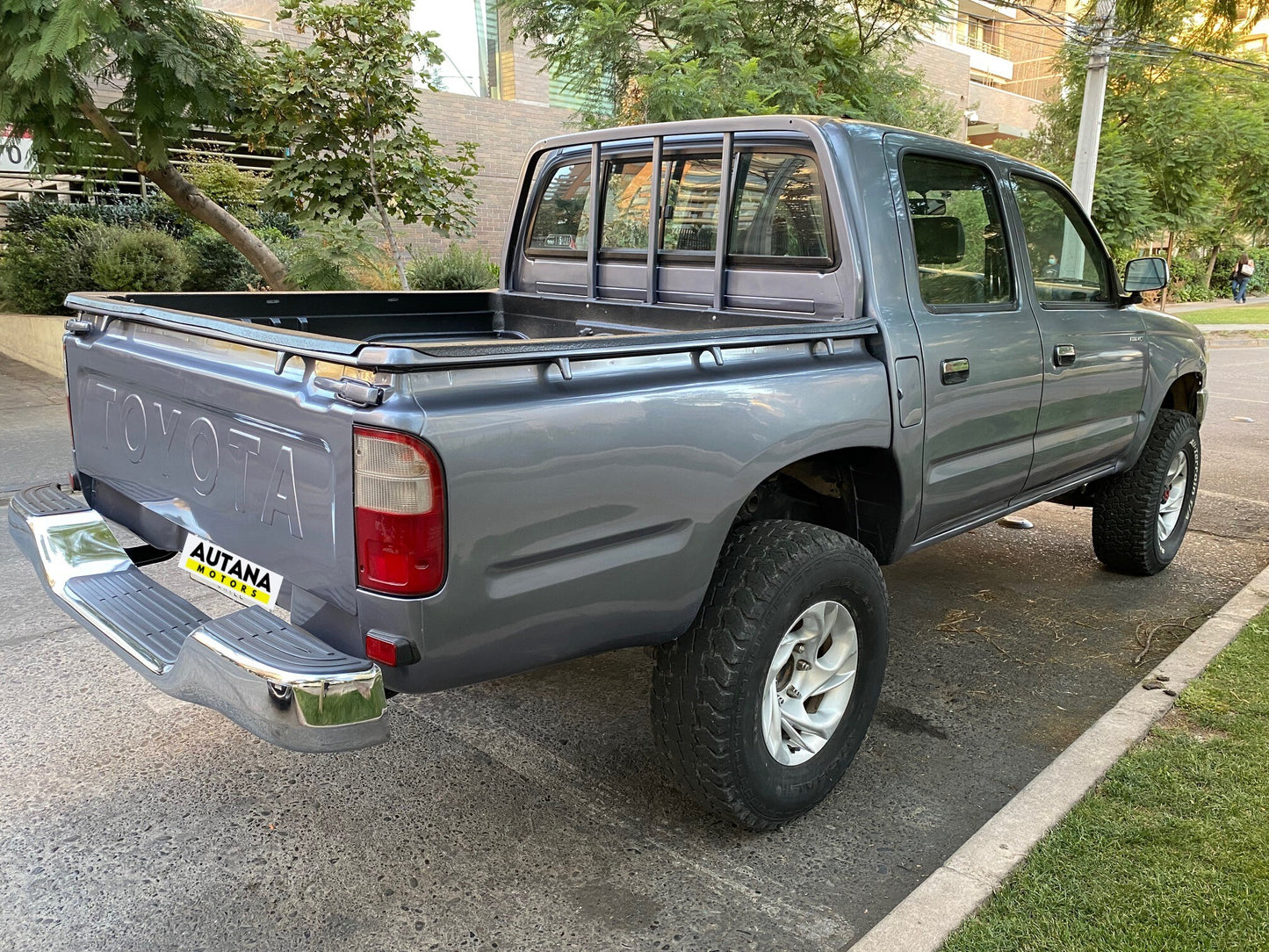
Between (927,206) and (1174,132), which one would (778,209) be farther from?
(1174,132)

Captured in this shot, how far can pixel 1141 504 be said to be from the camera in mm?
5129

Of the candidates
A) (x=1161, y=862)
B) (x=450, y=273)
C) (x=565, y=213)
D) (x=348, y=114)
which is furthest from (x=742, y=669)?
(x=450, y=273)

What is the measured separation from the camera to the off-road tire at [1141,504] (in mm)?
5109

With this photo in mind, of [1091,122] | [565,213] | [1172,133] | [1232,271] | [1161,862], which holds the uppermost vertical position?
[1172,133]

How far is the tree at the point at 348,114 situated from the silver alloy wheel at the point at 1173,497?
686cm

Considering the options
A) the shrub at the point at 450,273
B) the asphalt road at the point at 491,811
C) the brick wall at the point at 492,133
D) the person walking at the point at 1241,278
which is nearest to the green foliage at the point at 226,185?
the shrub at the point at 450,273

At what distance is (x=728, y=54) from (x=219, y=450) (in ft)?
29.0

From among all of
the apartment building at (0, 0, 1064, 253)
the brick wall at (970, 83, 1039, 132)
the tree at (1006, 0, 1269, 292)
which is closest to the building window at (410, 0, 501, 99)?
the apartment building at (0, 0, 1064, 253)

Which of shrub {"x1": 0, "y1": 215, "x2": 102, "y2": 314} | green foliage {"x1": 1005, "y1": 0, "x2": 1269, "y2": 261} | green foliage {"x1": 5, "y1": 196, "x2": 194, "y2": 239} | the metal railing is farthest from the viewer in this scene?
the metal railing

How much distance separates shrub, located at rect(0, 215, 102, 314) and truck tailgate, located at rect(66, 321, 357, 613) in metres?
9.51

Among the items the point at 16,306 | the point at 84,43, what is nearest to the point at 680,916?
the point at 84,43

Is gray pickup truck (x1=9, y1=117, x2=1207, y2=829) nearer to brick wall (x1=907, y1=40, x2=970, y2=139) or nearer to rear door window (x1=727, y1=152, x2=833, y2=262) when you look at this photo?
rear door window (x1=727, y1=152, x2=833, y2=262)

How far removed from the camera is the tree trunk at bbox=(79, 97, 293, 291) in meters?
8.07

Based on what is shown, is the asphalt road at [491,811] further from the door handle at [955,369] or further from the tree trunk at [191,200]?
the tree trunk at [191,200]
